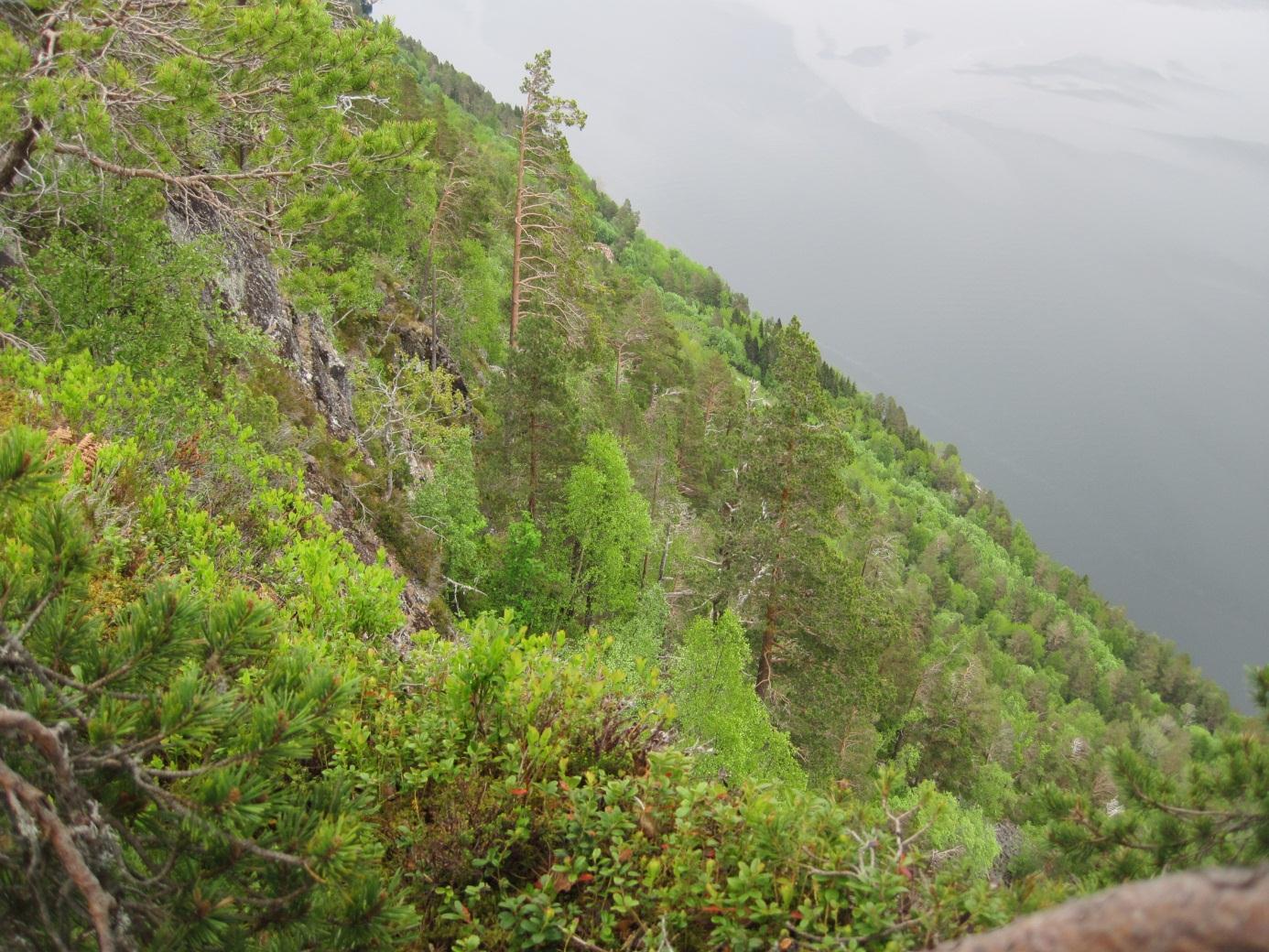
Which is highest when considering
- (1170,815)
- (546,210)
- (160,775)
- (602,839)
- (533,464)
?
(546,210)

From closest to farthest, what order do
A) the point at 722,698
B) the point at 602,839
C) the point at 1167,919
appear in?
1. the point at 1167,919
2. the point at 602,839
3. the point at 722,698

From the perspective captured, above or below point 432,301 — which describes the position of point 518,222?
above

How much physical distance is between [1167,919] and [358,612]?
6.56 meters

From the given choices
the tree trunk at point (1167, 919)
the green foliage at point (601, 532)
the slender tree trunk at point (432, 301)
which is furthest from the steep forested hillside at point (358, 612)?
the slender tree trunk at point (432, 301)

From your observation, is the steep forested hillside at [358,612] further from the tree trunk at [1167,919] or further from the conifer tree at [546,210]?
the tree trunk at [1167,919]

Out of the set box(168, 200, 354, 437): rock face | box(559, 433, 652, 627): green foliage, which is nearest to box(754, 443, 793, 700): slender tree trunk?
box(559, 433, 652, 627): green foliage

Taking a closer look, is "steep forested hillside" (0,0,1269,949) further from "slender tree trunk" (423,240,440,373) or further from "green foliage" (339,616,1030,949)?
"slender tree trunk" (423,240,440,373)

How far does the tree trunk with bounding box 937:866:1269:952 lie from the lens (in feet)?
4.35

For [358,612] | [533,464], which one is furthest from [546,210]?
[358,612]

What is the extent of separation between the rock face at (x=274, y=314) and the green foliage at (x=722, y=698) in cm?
933

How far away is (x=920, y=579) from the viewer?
3748 inches

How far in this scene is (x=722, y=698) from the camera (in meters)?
14.5

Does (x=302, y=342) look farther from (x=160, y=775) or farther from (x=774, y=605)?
(x=160, y=775)

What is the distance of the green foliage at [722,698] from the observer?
46.4 feet
